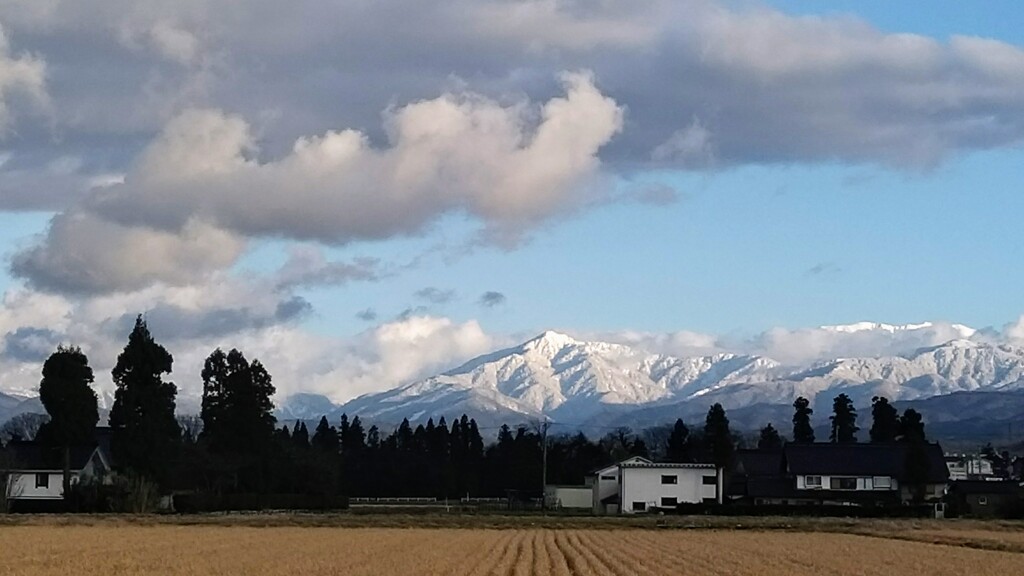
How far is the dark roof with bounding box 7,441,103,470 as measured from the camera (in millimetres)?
87812

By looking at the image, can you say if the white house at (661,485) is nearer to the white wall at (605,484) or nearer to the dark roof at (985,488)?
the white wall at (605,484)

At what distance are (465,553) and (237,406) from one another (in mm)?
61205

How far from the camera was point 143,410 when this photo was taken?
88375 mm

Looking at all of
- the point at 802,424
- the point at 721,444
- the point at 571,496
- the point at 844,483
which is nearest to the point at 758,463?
the point at 721,444

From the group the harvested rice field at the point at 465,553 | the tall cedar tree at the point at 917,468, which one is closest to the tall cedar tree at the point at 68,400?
the harvested rice field at the point at 465,553

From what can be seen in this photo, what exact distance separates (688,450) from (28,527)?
312ft

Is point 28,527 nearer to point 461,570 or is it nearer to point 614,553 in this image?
point 614,553

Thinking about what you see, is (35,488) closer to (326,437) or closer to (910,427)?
(326,437)

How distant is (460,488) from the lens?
12900 cm

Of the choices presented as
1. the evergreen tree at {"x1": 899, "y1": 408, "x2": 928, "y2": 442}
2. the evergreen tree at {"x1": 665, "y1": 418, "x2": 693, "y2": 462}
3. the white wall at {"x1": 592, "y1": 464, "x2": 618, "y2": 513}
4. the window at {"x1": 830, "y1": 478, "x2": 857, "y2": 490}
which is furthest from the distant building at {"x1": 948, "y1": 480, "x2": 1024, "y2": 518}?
the evergreen tree at {"x1": 665, "y1": 418, "x2": 693, "y2": 462}

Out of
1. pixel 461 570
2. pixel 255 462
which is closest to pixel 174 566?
pixel 461 570

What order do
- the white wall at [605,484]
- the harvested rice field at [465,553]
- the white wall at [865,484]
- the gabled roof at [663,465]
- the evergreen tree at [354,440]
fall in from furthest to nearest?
1. the evergreen tree at [354,440]
2. the white wall at [605,484]
3. the white wall at [865,484]
4. the gabled roof at [663,465]
5. the harvested rice field at [465,553]

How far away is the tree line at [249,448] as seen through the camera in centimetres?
8650

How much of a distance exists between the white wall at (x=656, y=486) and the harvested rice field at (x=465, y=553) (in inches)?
1756
